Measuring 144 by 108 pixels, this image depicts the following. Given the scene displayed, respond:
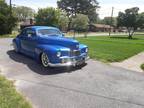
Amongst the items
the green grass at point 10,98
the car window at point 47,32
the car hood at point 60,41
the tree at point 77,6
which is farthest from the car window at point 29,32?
the tree at point 77,6

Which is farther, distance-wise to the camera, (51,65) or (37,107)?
(51,65)

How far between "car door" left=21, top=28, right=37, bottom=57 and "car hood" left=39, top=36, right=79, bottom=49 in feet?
1.71

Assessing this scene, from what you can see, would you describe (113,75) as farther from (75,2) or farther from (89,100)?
(75,2)

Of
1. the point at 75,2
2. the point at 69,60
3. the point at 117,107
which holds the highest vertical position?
the point at 75,2

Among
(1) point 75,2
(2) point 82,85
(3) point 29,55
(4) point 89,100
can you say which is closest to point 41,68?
(3) point 29,55

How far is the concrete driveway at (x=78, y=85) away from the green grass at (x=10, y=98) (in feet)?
0.74

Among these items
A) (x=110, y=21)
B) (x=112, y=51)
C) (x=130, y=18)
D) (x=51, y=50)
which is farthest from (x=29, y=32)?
(x=110, y=21)

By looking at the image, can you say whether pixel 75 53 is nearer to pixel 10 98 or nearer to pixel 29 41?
pixel 29 41

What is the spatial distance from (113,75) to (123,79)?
1.87 ft

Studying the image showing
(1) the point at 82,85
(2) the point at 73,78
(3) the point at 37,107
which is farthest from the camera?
(2) the point at 73,78

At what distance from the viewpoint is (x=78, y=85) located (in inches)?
275

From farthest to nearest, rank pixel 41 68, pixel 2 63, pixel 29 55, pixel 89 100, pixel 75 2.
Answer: pixel 75 2 → pixel 29 55 → pixel 2 63 → pixel 41 68 → pixel 89 100

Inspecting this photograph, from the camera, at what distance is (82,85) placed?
23.0ft

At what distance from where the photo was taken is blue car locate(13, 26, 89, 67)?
8586 mm
